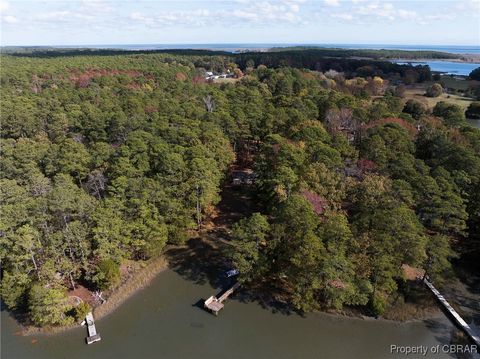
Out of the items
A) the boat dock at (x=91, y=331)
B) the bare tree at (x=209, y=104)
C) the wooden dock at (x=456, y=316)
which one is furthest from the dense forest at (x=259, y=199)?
the bare tree at (x=209, y=104)

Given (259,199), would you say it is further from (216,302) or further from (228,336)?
(228,336)

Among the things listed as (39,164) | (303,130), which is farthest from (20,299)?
(303,130)

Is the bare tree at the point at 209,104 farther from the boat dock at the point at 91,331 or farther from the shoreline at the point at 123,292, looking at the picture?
the boat dock at the point at 91,331

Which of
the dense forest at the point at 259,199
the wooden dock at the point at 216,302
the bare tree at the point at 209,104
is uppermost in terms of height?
the bare tree at the point at 209,104

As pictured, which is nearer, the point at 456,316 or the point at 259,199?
the point at 456,316

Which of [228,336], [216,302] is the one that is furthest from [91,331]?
[228,336]

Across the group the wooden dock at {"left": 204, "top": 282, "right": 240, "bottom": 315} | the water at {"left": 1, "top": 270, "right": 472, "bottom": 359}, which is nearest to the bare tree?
the wooden dock at {"left": 204, "top": 282, "right": 240, "bottom": 315}

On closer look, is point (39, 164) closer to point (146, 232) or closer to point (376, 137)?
point (146, 232)
